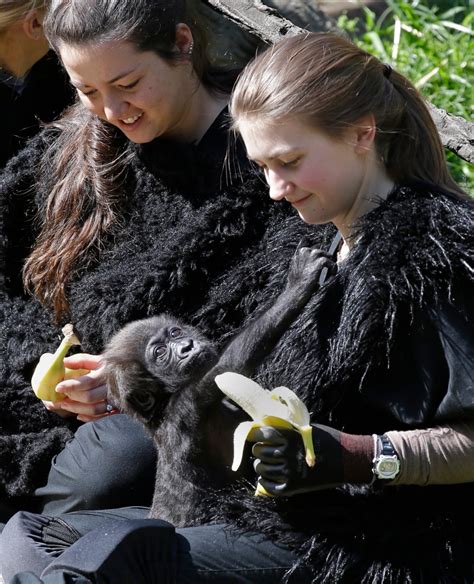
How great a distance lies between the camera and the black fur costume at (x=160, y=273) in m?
3.04

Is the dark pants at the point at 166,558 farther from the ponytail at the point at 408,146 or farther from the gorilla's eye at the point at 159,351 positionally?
the ponytail at the point at 408,146

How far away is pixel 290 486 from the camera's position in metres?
2.35

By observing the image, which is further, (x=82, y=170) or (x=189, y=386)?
(x=82, y=170)

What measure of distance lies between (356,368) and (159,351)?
61cm

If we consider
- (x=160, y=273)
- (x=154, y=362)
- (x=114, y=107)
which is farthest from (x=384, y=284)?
(x=114, y=107)

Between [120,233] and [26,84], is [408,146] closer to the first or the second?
[120,233]

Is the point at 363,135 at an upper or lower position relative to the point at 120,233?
upper

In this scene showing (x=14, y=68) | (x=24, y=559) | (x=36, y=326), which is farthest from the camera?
(x=14, y=68)

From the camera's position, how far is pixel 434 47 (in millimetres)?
5699

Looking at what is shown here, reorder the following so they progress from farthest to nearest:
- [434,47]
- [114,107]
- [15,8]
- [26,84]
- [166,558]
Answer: [434,47] < [26,84] < [15,8] < [114,107] < [166,558]

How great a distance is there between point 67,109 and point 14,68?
0.32 metres

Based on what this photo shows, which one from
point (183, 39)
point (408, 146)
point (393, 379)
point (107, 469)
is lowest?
point (107, 469)

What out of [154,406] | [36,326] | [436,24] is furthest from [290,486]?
[436,24]

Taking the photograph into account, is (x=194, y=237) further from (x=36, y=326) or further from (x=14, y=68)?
(x=14, y=68)
